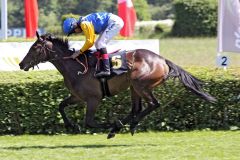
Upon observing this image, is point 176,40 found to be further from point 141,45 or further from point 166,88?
point 166,88

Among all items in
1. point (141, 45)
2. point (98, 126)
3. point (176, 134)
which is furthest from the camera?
point (141, 45)

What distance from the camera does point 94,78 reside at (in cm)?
1034

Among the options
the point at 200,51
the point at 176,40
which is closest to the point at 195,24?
A: the point at 176,40

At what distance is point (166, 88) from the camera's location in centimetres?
1161

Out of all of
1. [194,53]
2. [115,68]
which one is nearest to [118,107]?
[115,68]

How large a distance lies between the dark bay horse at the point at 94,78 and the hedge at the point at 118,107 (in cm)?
98

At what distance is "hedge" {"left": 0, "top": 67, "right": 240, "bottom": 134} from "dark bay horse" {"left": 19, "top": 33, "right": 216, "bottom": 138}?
3.21 ft

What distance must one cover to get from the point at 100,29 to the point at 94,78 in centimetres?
71

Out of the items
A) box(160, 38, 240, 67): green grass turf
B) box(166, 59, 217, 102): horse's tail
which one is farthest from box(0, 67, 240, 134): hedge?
box(160, 38, 240, 67): green grass turf

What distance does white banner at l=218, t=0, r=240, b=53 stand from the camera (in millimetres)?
12938

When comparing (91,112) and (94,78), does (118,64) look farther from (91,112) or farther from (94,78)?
(91,112)

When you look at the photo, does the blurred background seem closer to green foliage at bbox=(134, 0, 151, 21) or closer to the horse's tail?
green foliage at bbox=(134, 0, 151, 21)

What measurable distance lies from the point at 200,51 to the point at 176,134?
19.1 meters

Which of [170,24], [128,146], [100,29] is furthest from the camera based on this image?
[170,24]
